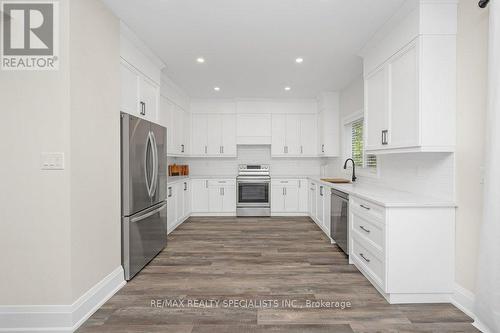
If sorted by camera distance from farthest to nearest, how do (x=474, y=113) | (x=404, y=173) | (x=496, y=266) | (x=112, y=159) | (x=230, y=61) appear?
(x=230, y=61), (x=404, y=173), (x=112, y=159), (x=474, y=113), (x=496, y=266)

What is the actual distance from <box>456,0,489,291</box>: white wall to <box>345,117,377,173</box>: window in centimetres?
166

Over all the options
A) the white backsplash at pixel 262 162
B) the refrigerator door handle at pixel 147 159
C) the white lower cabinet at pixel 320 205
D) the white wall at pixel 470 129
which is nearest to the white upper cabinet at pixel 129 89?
the refrigerator door handle at pixel 147 159

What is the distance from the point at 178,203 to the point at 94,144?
9.29 feet

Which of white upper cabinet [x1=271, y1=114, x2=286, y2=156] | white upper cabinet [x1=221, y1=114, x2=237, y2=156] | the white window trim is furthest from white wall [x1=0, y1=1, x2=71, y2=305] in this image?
white upper cabinet [x1=271, y1=114, x2=286, y2=156]

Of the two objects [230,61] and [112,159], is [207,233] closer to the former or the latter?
[112,159]

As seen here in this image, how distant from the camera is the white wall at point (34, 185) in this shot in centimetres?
189

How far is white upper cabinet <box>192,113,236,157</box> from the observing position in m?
5.99

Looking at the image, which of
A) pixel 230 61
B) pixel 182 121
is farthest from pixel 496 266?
pixel 182 121

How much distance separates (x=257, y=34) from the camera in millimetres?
2840

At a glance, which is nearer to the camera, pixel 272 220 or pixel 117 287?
pixel 117 287

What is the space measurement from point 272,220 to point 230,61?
130 inches

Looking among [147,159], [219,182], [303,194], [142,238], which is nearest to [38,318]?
[142,238]

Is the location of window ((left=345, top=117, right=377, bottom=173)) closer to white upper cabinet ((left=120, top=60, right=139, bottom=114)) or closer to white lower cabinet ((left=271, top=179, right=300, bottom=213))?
white lower cabinet ((left=271, top=179, right=300, bottom=213))

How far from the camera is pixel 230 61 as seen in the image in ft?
11.9
